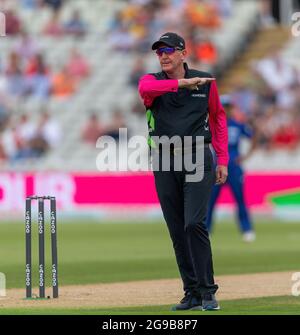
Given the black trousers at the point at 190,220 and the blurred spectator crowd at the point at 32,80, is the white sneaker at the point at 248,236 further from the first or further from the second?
the black trousers at the point at 190,220

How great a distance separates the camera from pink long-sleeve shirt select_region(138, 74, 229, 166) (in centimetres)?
968

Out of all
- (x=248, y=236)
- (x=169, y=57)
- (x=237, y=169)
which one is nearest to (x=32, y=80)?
(x=237, y=169)

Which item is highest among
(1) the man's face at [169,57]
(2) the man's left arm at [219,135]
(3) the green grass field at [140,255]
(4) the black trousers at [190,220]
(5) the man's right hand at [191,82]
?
(1) the man's face at [169,57]

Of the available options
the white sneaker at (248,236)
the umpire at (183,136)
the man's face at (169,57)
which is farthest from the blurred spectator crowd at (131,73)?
the man's face at (169,57)

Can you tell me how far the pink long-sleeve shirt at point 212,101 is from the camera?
968 centimetres

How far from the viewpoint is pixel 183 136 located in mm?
9781

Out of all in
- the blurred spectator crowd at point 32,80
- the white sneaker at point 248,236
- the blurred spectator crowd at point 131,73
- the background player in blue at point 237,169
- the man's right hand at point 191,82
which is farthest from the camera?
the blurred spectator crowd at point 32,80

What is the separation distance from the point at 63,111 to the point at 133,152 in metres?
4.11

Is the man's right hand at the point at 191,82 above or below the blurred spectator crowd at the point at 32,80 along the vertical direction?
below

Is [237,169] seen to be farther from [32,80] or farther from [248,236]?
[32,80]

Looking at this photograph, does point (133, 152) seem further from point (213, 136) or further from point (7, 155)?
point (213, 136)

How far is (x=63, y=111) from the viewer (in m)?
28.6

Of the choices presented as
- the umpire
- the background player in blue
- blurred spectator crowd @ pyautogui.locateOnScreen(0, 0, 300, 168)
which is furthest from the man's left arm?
blurred spectator crowd @ pyautogui.locateOnScreen(0, 0, 300, 168)

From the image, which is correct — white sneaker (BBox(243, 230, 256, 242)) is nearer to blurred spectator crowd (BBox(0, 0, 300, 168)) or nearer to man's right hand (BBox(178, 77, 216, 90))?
blurred spectator crowd (BBox(0, 0, 300, 168))
